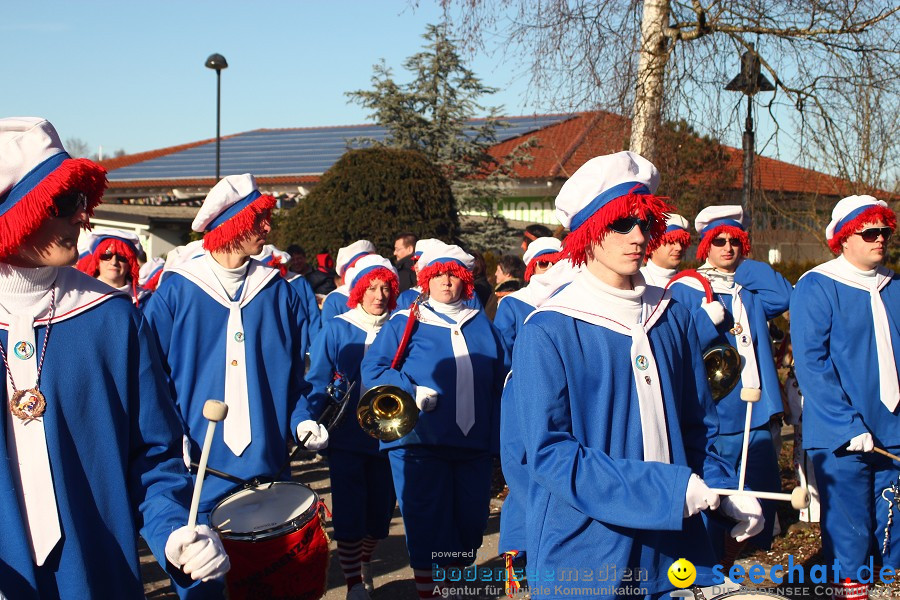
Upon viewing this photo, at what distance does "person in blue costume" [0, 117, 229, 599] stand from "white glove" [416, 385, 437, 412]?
2936mm

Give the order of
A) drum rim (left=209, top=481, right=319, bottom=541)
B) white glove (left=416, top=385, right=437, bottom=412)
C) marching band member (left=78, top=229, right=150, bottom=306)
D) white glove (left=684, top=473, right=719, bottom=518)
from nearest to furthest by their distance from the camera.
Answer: white glove (left=684, top=473, right=719, bottom=518) → drum rim (left=209, top=481, right=319, bottom=541) → white glove (left=416, top=385, right=437, bottom=412) → marching band member (left=78, top=229, right=150, bottom=306)

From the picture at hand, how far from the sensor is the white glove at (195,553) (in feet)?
8.55

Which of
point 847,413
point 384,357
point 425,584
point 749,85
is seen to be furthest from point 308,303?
point 749,85

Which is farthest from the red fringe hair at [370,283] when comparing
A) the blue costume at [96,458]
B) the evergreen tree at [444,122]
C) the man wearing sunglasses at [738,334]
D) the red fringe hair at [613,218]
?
the evergreen tree at [444,122]

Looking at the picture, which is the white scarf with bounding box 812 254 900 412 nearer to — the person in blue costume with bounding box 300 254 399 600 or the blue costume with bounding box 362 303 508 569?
the blue costume with bounding box 362 303 508 569

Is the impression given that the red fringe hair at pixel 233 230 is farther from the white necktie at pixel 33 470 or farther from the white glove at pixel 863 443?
the white glove at pixel 863 443

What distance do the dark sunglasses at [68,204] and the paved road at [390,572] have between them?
3.48 meters

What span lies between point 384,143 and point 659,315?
24702mm

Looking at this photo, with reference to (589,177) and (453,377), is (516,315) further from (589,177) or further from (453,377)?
(589,177)

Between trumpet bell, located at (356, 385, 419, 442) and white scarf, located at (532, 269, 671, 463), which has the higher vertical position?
white scarf, located at (532, 269, 671, 463)

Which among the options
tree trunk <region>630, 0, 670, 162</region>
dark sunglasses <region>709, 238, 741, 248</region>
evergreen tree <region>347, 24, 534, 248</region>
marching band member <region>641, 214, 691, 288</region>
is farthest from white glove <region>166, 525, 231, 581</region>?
evergreen tree <region>347, 24, 534, 248</region>

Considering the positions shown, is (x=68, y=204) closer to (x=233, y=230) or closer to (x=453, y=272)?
(x=233, y=230)

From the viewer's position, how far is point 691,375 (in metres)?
3.54

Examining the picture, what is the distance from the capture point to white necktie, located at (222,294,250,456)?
5000 mm
